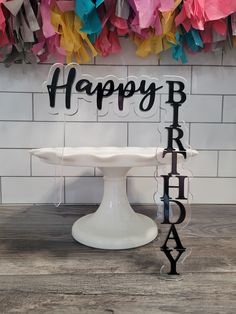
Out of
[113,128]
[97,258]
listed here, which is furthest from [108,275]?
[113,128]

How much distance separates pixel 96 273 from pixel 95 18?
560 millimetres

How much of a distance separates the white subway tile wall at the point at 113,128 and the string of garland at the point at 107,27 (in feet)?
0.19

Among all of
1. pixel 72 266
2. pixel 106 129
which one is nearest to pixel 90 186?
pixel 106 129

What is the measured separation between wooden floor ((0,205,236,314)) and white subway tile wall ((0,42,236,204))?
0.19 metres

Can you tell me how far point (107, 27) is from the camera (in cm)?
87

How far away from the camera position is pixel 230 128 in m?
1.01

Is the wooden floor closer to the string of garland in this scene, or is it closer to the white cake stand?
the white cake stand

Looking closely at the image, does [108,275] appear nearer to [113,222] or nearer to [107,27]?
[113,222]

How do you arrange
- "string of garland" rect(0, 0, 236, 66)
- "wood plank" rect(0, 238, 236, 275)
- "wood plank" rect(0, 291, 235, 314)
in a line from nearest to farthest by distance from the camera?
"wood plank" rect(0, 291, 235, 314), "wood plank" rect(0, 238, 236, 275), "string of garland" rect(0, 0, 236, 66)

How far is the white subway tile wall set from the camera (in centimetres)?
97


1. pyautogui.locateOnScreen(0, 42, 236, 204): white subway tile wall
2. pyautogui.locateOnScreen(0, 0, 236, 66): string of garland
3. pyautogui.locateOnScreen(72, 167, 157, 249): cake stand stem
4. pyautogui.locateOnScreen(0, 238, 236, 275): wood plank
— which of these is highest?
pyautogui.locateOnScreen(0, 0, 236, 66): string of garland

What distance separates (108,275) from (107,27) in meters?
0.60

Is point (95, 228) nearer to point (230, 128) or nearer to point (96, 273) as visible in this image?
point (96, 273)

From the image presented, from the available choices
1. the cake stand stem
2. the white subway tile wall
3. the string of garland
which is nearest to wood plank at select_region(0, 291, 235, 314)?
the cake stand stem
